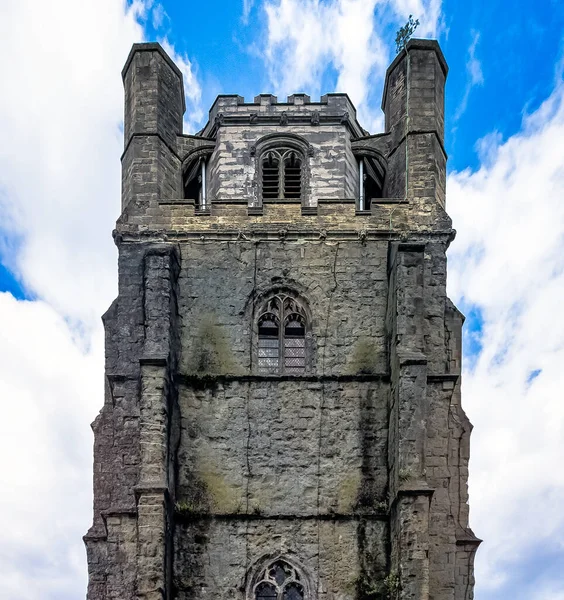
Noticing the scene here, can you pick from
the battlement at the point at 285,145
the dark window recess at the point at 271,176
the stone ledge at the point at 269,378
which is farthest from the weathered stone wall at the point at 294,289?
the dark window recess at the point at 271,176

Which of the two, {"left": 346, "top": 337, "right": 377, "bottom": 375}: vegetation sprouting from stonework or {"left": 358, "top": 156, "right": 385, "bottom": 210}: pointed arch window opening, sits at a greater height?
{"left": 358, "top": 156, "right": 385, "bottom": 210}: pointed arch window opening

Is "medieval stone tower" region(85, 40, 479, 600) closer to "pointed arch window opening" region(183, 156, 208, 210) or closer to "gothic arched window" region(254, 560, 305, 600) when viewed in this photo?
"gothic arched window" region(254, 560, 305, 600)

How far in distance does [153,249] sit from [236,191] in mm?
2791

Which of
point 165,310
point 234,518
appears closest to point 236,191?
point 165,310

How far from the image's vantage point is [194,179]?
2556 cm

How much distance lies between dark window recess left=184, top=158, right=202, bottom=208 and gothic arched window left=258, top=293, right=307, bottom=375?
3.32 metres

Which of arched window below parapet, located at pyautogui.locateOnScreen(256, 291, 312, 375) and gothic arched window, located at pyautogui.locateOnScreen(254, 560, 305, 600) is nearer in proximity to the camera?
gothic arched window, located at pyautogui.locateOnScreen(254, 560, 305, 600)

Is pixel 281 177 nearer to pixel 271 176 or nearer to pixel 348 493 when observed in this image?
pixel 271 176

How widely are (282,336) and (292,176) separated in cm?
369

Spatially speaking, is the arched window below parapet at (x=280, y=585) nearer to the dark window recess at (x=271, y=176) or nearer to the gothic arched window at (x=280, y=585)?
the gothic arched window at (x=280, y=585)

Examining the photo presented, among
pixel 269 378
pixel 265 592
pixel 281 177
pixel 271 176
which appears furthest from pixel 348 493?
pixel 271 176

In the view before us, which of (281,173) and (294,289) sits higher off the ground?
(281,173)

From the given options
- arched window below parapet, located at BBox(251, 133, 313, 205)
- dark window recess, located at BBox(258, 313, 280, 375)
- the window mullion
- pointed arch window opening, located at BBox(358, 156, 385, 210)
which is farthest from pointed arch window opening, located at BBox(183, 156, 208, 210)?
dark window recess, located at BBox(258, 313, 280, 375)

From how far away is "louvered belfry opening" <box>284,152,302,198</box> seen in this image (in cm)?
2483
